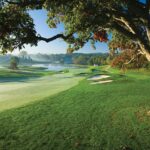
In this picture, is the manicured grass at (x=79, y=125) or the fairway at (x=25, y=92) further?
the fairway at (x=25, y=92)

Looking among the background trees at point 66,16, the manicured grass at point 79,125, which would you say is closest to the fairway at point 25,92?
the manicured grass at point 79,125

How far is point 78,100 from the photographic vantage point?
28.9 meters

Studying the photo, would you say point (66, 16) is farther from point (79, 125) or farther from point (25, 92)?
Result: point (25, 92)

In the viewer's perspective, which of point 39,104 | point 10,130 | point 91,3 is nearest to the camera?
point 91,3

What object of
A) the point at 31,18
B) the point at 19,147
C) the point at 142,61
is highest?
the point at 31,18

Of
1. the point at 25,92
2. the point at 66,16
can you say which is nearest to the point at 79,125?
the point at 66,16

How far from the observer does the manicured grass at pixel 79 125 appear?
15.4 m

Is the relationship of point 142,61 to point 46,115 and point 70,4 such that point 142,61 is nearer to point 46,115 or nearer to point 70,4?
point 46,115

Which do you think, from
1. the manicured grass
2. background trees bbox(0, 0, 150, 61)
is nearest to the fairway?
the manicured grass

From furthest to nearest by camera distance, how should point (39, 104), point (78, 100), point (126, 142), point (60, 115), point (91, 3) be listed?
point (78, 100) < point (39, 104) < point (60, 115) < point (126, 142) < point (91, 3)

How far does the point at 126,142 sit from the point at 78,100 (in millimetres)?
13704

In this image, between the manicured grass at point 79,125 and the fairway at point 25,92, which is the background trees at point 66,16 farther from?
the fairway at point 25,92

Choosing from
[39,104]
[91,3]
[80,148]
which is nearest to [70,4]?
[91,3]

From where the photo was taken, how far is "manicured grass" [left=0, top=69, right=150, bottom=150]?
15.4 m
